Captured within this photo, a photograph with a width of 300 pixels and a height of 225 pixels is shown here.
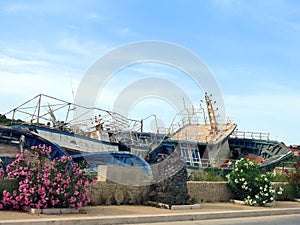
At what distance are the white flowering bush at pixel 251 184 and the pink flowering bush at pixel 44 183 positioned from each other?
299 inches

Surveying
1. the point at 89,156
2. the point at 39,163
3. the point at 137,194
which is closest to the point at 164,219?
the point at 137,194

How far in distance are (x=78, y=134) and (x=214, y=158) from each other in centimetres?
1054

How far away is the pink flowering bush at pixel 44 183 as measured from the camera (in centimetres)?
1234

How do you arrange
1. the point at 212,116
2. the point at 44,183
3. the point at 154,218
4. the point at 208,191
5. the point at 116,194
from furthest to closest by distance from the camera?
1. the point at 212,116
2. the point at 208,191
3. the point at 116,194
4. the point at 154,218
5. the point at 44,183

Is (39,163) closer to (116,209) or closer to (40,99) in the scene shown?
(116,209)

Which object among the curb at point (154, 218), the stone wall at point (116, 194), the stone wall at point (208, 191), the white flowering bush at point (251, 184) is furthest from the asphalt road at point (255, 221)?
the stone wall at point (116, 194)

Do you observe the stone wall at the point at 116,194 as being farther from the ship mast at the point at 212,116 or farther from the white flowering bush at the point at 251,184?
the ship mast at the point at 212,116

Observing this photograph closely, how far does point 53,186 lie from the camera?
41.3ft

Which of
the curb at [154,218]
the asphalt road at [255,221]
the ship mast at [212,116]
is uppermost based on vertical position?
the ship mast at [212,116]

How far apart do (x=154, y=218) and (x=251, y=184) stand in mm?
6637

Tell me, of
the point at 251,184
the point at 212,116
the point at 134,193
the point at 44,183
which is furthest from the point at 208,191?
the point at 212,116

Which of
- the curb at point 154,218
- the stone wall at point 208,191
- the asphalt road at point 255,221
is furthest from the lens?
the stone wall at point 208,191

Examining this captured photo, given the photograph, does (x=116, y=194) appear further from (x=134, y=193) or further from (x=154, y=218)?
(x=154, y=218)

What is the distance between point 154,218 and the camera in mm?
13070
